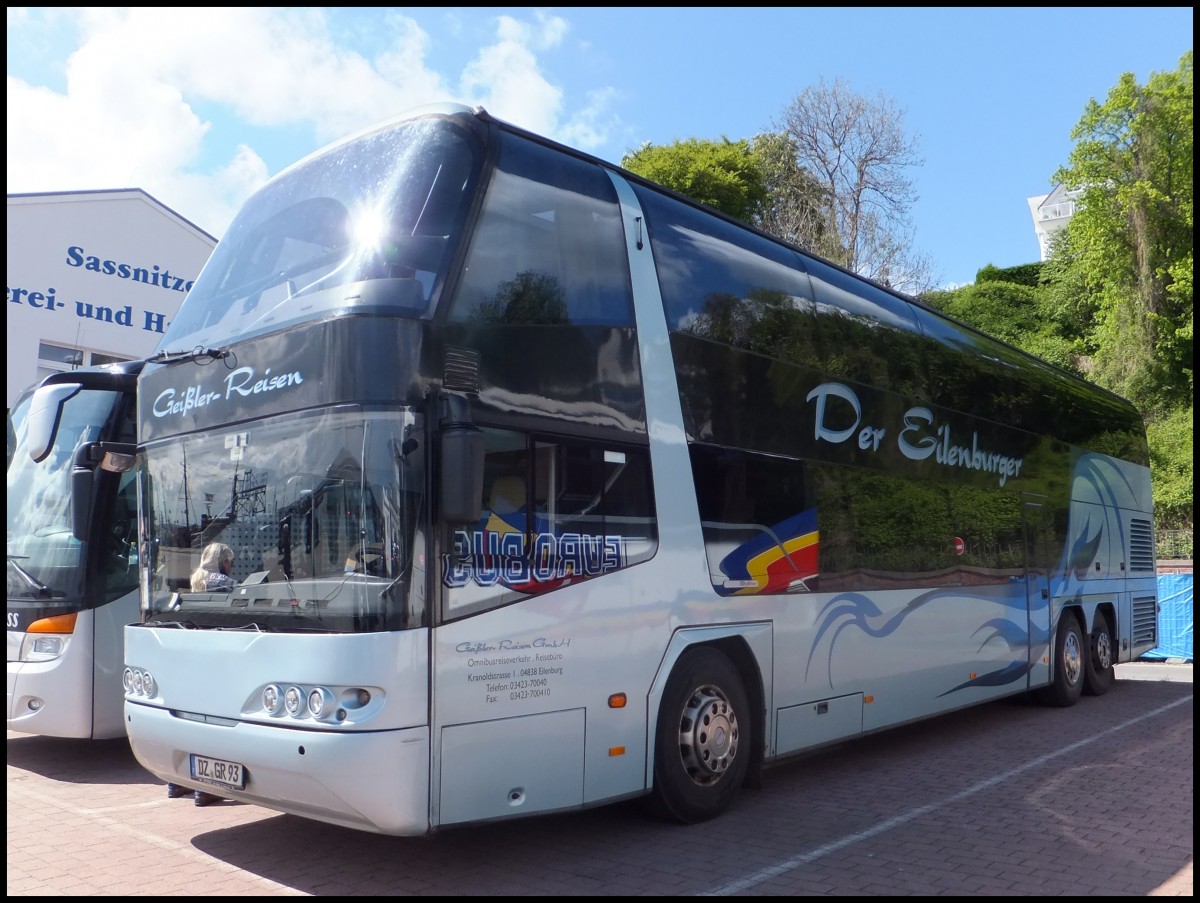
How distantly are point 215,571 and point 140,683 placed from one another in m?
0.99

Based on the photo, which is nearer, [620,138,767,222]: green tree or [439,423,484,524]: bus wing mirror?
[439,423,484,524]: bus wing mirror

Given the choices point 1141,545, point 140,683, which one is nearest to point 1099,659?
point 1141,545

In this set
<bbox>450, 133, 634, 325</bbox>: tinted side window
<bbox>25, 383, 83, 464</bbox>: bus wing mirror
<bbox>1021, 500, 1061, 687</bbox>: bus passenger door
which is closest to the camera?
<bbox>450, 133, 634, 325</bbox>: tinted side window

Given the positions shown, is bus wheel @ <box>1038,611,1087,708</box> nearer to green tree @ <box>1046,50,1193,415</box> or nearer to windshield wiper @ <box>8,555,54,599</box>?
windshield wiper @ <box>8,555,54,599</box>

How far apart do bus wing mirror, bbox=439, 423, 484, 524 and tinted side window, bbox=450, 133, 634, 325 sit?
72 centimetres

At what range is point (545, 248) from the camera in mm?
6117

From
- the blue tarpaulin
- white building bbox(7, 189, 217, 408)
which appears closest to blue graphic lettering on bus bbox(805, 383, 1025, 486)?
the blue tarpaulin

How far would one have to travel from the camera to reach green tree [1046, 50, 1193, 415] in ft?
96.7

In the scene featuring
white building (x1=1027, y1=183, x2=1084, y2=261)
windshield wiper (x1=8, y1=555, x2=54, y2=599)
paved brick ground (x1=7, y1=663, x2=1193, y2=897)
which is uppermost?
white building (x1=1027, y1=183, x2=1084, y2=261)

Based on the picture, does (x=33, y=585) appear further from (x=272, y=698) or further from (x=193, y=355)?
(x=272, y=698)

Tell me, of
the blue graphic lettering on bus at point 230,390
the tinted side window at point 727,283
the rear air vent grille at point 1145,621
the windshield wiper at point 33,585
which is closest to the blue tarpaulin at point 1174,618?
the rear air vent grille at point 1145,621

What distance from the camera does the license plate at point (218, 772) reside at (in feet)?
17.7

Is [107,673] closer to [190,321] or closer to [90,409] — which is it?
[90,409]

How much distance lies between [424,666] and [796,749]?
3.58 metres
